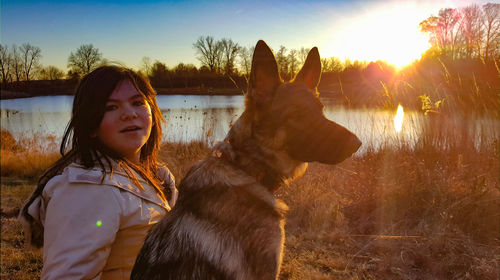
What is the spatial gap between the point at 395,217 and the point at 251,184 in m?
3.33

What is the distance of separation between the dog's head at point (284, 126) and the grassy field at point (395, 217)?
176cm

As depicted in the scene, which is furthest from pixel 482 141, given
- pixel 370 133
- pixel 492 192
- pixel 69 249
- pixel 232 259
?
pixel 69 249

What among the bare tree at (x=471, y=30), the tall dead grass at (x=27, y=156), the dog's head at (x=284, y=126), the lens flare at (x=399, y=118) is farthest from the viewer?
the tall dead grass at (x=27, y=156)

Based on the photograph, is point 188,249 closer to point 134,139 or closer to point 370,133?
point 134,139

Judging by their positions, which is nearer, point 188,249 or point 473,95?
point 188,249

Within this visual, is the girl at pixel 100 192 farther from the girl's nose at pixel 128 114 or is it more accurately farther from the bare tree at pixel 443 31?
the bare tree at pixel 443 31

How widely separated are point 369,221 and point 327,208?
65 cm

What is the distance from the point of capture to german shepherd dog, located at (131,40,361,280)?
77.5 inches

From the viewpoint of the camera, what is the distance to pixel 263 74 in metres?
2.62

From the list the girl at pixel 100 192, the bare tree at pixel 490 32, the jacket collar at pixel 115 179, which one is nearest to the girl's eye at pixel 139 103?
the girl at pixel 100 192

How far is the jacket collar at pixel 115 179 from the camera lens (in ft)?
6.23

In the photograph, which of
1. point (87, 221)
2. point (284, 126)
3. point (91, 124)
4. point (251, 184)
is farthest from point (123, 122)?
point (284, 126)

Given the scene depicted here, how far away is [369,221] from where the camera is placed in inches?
191

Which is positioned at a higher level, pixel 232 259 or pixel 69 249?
pixel 69 249
